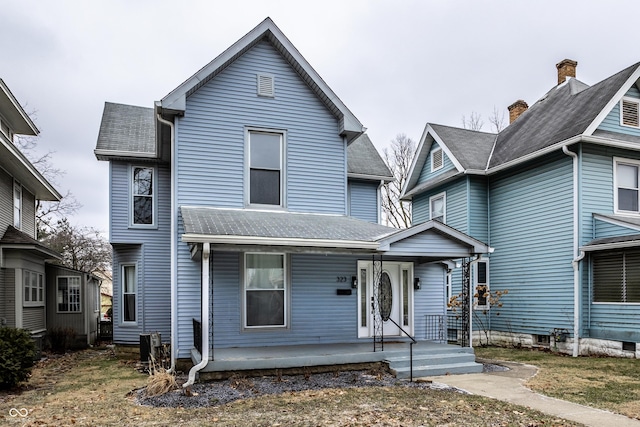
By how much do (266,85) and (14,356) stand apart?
25.4ft

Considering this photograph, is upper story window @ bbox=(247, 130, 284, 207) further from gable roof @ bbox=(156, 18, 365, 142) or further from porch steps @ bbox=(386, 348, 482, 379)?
porch steps @ bbox=(386, 348, 482, 379)

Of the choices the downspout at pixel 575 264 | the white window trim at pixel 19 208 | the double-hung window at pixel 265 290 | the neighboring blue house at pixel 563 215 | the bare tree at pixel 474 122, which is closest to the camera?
the double-hung window at pixel 265 290

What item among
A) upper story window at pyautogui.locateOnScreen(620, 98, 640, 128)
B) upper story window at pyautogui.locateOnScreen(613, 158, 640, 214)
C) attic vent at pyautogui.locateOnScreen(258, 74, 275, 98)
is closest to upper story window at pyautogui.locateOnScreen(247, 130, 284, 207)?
attic vent at pyautogui.locateOnScreen(258, 74, 275, 98)

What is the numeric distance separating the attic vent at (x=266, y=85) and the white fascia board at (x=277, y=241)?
409cm

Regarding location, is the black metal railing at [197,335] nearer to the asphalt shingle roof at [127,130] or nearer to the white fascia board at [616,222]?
the asphalt shingle roof at [127,130]

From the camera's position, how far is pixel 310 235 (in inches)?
390

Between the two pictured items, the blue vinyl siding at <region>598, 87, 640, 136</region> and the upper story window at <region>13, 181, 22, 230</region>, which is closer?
the blue vinyl siding at <region>598, 87, 640, 136</region>

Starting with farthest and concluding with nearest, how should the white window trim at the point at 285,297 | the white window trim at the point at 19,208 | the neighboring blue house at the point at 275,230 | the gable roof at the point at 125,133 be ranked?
1. the white window trim at the point at 19,208
2. the gable roof at the point at 125,133
3. the white window trim at the point at 285,297
4. the neighboring blue house at the point at 275,230

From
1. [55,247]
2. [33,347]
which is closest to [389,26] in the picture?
[33,347]

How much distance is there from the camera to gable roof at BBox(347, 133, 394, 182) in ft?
49.7

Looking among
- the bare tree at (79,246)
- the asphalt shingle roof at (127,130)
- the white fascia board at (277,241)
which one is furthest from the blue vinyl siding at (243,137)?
the bare tree at (79,246)

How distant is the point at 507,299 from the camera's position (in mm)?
15906

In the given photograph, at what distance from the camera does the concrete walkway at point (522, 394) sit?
6496 millimetres

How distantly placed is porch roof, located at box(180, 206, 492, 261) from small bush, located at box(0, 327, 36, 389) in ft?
12.3
